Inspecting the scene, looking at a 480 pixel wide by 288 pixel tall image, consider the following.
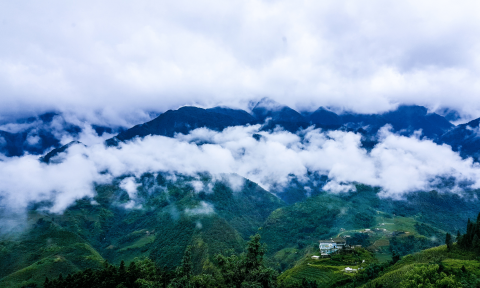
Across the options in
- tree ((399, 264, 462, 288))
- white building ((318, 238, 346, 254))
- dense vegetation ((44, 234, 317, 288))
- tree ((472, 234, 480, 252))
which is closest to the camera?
dense vegetation ((44, 234, 317, 288))

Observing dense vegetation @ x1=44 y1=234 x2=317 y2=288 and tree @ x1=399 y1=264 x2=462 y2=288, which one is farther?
tree @ x1=399 y1=264 x2=462 y2=288

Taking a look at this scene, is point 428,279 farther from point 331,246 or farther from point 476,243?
point 331,246

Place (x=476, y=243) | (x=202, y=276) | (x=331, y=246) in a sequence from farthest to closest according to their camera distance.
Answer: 1. (x=331, y=246)
2. (x=476, y=243)
3. (x=202, y=276)

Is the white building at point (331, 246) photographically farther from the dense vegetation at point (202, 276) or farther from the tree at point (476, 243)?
the tree at point (476, 243)

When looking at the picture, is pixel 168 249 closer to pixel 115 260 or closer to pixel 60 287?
pixel 115 260

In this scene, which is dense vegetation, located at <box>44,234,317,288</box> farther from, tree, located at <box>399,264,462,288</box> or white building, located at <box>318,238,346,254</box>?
white building, located at <box>318,238,346,254</box>

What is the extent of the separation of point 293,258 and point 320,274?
241 ft

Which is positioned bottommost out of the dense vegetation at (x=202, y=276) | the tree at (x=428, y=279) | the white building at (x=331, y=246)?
the white building at (x=331, y=246)

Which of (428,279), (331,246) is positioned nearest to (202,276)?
(428,279)

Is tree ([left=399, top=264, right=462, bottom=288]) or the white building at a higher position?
tree ([left=399, top=264, right=462, bottom=288])

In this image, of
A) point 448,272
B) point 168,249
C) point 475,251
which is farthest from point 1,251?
point 475,251

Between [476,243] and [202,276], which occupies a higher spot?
[202,276]

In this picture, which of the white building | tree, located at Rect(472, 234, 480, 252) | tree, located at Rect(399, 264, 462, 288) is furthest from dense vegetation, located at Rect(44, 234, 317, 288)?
the white building

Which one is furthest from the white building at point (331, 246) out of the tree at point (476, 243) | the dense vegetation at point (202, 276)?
the tree at point (476, 243)
